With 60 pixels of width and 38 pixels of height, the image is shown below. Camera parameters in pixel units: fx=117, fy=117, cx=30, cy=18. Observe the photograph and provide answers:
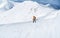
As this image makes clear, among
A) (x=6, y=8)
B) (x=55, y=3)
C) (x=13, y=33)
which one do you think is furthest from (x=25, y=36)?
(x=55, y=3)

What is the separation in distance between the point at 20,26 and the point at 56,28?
0.30 m

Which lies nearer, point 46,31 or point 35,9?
point 46,31

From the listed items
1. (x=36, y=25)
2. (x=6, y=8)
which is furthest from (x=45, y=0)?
(x=36, y=25)

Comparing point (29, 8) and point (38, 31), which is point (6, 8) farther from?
point (38, 31)

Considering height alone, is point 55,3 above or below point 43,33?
above

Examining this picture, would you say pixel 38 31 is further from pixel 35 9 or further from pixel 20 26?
pixel 35 9

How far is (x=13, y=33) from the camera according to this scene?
2.88ft

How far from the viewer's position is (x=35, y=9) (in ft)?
→ 4.79

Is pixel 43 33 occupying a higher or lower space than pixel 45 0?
lower

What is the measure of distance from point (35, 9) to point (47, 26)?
50cm

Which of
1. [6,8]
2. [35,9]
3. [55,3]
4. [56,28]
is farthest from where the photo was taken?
[55,3]

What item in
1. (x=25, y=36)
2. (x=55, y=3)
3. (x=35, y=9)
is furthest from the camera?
(x=55, y=3)

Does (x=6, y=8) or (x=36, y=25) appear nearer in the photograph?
(x=36, y=25)

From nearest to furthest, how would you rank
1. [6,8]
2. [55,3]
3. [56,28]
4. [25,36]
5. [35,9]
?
1. [25,36]
2. [56,28]
3. [35,9]
4. [6,8]
5. [55,3]
